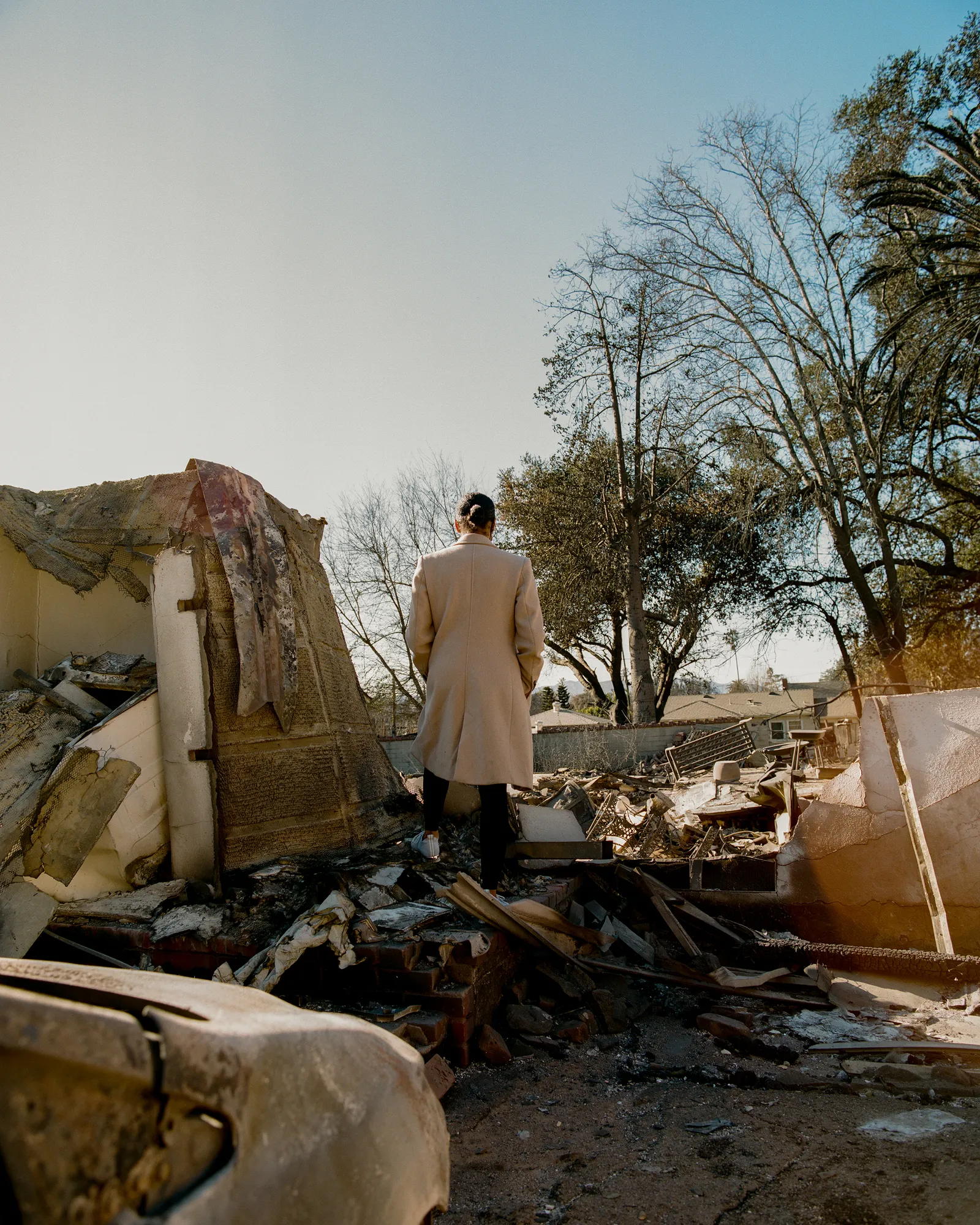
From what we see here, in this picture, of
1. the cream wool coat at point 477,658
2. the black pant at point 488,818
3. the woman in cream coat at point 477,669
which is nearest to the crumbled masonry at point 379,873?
the black pant at point 488,818

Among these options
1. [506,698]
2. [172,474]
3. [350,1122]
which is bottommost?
[350,1122]

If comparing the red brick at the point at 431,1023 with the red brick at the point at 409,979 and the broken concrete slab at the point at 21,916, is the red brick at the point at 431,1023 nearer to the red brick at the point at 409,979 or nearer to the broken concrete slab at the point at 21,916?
the red brick at the point at 409,979

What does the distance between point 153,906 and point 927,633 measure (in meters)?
16.6

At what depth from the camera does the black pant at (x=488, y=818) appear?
3.93 metres

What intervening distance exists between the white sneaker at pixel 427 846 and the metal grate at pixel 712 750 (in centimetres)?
784

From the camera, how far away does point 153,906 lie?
3.48 m

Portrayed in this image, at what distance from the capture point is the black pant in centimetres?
393

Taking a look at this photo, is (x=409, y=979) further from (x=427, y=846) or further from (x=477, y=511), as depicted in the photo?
(x=477, y=511)

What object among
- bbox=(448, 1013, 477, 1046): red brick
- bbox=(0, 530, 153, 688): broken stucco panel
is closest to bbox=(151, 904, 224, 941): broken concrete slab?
bbox=(448, 1013, 477, 1046): red brick

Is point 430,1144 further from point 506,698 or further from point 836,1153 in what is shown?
point 506,698

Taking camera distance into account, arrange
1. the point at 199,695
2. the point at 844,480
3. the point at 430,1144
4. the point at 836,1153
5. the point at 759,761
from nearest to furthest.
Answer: the point at 430,1144
the point at 836,1153
the point at 199,695
the point at 759,761
the point at 844,480

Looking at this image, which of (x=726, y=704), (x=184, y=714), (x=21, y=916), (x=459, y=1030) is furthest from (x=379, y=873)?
(x=726, y=704)

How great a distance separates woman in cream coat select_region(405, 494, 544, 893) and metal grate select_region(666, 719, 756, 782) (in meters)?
7.86

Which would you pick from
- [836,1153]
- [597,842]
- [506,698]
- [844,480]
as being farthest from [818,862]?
[844,480]
